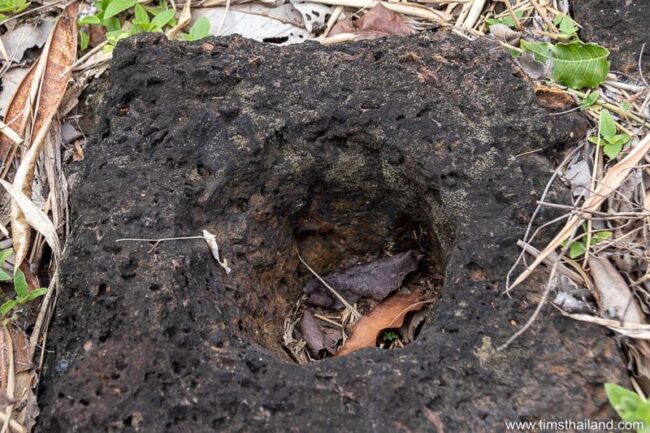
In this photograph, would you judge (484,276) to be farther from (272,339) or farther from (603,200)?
(272,339)

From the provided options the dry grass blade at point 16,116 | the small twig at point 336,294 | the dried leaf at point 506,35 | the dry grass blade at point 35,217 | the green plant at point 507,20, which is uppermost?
the green plant at point 507,20

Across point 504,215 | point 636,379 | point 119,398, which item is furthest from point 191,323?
point 636,379

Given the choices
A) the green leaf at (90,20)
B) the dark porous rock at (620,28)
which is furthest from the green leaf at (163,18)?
the dark porous rock at (620,28)

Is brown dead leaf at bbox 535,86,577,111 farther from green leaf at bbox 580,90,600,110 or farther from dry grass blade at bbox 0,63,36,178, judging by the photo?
dry grass blade at bbox 0,63,36,178

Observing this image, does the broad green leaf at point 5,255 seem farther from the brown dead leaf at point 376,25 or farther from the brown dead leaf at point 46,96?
the brown dead leaf at point 376,25

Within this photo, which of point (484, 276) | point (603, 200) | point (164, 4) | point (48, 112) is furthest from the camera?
point (164, 4)
